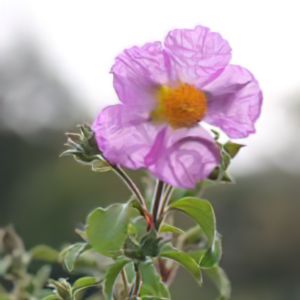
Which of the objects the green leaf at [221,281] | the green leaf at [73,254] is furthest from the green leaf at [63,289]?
the green leaf at [221,281]

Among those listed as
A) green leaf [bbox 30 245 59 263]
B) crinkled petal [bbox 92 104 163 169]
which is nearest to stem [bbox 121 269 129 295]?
crinkled petal [bbox 92 104 163 169]

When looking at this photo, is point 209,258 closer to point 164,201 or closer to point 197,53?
point 164,201

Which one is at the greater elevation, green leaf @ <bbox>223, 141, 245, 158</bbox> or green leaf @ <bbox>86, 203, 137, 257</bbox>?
green leaf @ <bbox>223, 141, 245, 158</bbox>

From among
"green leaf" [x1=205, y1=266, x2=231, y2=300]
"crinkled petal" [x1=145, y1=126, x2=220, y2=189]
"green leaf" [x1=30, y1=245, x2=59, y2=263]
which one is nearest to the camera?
"crinkled petal" [x1=145, y1=126, x2=220, y2=189]

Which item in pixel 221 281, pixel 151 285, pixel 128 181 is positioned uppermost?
pixel 128 181

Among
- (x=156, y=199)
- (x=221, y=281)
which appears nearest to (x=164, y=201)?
(x=156, y=199)

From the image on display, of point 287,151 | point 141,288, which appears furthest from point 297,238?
point 141,288

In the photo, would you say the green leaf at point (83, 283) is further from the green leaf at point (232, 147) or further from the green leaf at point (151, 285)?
the green leaf at point (232, 147)

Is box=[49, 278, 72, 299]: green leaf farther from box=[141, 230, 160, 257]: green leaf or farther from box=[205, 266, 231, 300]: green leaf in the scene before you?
box=[205, 266, 231, 300]: green leaf
